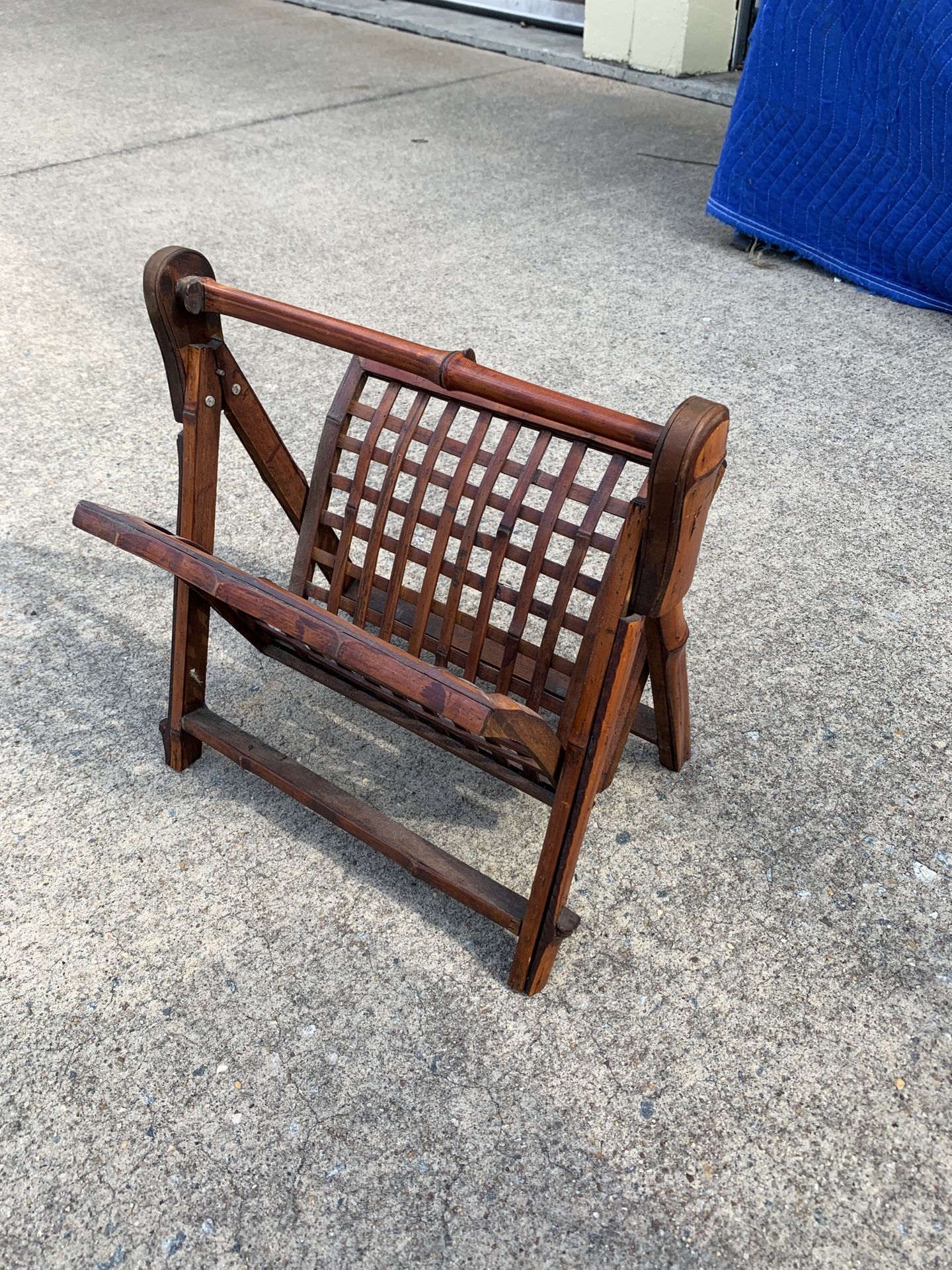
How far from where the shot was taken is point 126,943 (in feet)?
6.15

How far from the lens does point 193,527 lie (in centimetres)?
204

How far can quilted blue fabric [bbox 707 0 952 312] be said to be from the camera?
3734mm

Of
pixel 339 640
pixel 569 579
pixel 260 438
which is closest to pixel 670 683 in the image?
pixel 569 579

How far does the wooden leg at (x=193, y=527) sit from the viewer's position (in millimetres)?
1923

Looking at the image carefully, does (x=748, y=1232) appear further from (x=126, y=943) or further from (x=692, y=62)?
(x=692, y=62)

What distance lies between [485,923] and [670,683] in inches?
20.7

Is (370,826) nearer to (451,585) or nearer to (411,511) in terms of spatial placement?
(451,585)

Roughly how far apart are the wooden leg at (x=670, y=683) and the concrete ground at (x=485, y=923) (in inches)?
3.2

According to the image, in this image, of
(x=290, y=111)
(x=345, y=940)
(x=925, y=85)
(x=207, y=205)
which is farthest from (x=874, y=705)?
(x=290, y=111)

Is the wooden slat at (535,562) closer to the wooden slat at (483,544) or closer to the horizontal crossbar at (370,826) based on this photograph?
the wooden slat at (483,544)

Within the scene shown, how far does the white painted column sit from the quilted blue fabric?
8.25ft

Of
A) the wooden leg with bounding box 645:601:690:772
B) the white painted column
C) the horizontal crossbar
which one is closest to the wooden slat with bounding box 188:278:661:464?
the wooden leg with bounding box 645:601:690:772

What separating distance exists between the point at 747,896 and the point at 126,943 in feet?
3.51

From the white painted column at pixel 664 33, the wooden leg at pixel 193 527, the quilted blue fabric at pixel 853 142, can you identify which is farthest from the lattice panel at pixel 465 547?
the white painted column at pixel 664 33
